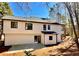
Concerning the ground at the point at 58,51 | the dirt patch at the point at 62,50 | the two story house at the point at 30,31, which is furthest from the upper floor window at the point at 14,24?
the dirt patch at the point at 62,50

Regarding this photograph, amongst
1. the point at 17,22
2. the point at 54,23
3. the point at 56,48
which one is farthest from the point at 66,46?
the point at 17,22

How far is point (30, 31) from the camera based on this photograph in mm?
4148

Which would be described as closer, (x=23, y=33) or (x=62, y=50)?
(x=62, y=50)

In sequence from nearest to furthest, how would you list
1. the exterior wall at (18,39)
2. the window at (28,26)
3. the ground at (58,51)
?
the ground at (58,51) < the exterior wall at (18,39) < the window at (28,26)

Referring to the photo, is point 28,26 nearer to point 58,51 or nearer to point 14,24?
point 14,24

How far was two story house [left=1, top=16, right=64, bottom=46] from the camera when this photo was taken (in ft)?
13.1

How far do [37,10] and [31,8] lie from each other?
17cm

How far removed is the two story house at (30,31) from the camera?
3.99 m

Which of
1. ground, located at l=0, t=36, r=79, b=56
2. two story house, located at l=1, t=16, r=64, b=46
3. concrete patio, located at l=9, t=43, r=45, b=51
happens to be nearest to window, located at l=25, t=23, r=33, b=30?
two story house, located at l=1, t=16, r=64, b=46

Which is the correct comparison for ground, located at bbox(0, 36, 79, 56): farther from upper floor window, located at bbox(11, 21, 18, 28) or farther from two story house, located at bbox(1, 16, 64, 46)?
upper floor window, located at bbox(11, 21, 18, 28)

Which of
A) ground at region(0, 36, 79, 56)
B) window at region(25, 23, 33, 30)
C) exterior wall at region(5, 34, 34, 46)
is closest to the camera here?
ground at region(0, 36, 79, 56)

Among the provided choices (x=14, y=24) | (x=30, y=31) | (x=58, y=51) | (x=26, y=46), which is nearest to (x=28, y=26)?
(x=30, y=31)

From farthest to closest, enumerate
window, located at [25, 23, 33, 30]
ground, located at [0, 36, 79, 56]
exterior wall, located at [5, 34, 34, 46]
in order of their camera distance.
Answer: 1. window, located at [25, 23, 33, 30]
2. exterior wall, located at [5, 34, 34, 46]
3. ground, located at [0, 36, 79, 56]

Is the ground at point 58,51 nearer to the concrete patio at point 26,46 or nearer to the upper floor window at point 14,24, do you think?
the concrete patio at point 26,46
